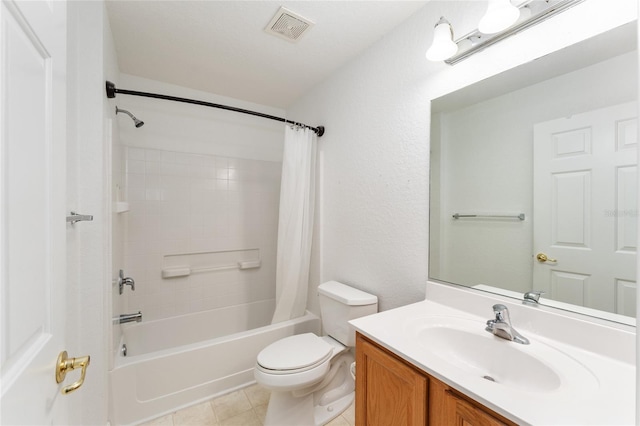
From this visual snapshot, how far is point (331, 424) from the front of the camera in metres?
1.52

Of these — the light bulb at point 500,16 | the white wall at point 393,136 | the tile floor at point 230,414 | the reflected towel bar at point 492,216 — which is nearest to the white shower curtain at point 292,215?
the white wall at point 393,136

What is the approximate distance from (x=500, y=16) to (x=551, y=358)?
1.16 meters

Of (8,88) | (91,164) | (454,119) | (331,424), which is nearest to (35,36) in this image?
(8,88)

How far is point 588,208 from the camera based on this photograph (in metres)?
0.90

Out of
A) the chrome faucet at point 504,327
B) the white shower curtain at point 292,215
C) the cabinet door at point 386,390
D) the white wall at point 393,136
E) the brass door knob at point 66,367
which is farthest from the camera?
the white shower curtain at point 292,215

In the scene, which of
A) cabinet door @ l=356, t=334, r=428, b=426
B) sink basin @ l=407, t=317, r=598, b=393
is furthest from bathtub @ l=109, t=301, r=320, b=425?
sink basin @ l=407, t=317, r=598, b=393

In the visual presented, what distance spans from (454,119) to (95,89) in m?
1.73

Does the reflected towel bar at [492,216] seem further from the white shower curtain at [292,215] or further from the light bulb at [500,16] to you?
the white shower curtain at [292,215]

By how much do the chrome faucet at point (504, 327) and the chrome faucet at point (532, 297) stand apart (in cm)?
12

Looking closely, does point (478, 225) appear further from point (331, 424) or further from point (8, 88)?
point (8, 88)

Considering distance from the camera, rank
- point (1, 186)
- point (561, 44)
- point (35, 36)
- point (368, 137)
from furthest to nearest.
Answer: point (368, 137)
point (561, 44)
point (35, 36)
point (1, 186)

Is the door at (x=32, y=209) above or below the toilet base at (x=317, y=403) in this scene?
above

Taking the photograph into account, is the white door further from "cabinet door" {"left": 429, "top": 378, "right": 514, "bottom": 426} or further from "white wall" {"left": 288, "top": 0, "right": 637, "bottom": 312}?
"cabinet door" {"left": 429, "top": 378, "right": 514, "bottom": 426}

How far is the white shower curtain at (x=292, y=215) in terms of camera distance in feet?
6.85
